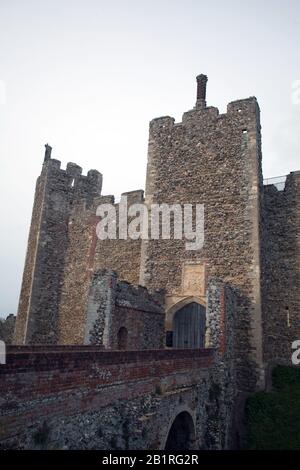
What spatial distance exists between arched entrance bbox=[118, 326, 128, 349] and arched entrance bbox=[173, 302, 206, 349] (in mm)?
3351

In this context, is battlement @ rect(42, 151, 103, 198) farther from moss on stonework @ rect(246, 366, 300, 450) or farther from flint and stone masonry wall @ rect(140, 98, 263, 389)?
moss on stonework @ rect(246, 366, 300, 450)

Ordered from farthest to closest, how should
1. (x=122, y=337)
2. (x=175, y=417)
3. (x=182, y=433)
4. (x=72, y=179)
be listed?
1. (x=72, y=179)
2. (x=122, y=337)
3. (x=182, y=433)
4. (x=175, y=417)

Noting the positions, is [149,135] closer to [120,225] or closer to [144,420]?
[120,225]

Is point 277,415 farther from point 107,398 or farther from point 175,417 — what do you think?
point 107,398

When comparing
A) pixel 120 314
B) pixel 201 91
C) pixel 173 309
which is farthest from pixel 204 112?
pixel 120 314

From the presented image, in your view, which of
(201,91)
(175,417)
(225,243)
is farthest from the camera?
(201,91)

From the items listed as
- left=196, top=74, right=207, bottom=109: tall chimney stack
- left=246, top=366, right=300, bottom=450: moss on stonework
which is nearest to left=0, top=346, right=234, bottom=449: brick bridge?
left=246, top=366, right=300, bottom=450: moss on stonework

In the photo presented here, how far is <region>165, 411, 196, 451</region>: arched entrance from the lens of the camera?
9398 millimetres

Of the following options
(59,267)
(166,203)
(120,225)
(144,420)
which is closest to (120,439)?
(144,420)

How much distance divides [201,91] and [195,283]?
9143 mm

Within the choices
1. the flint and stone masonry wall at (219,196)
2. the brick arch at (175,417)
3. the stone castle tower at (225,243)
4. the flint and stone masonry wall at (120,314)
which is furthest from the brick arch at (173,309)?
the brick arch at (175,417)

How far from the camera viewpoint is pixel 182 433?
9.59m

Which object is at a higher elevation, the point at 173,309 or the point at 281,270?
the point at 281,270

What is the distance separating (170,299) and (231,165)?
248 inches
